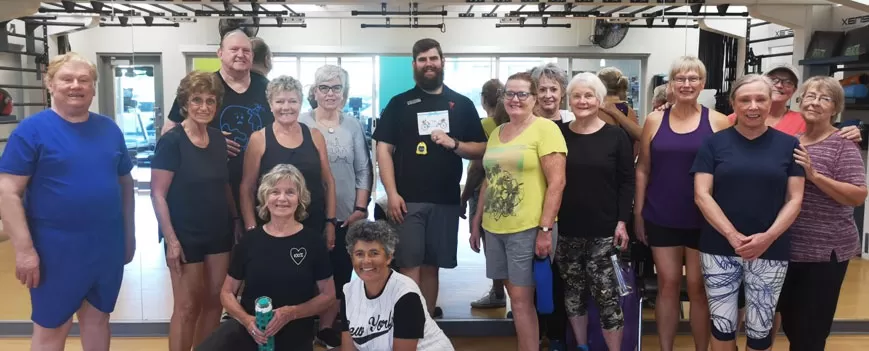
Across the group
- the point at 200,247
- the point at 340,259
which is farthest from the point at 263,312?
the point at 340,259

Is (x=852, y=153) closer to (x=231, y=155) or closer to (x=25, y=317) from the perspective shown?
(x=231, y=155)

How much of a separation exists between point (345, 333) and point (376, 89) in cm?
169

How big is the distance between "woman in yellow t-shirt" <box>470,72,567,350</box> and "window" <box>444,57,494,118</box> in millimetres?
885

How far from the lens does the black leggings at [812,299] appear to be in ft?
7.73

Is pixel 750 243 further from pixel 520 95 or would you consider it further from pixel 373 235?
pixel 373 235

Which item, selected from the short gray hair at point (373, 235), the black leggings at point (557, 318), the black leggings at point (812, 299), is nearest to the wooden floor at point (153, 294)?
the black leggings at point (557, 318)

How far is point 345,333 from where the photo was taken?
7.27 ft

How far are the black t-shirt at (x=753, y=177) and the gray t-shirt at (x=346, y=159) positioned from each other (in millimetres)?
1653

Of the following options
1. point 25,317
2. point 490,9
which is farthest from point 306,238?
point 25,317

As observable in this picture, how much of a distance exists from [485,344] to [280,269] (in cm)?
151

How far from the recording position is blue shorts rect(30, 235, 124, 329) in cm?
218

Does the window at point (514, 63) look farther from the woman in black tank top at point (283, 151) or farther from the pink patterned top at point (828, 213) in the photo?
the pink patterned top at point (828, 213)

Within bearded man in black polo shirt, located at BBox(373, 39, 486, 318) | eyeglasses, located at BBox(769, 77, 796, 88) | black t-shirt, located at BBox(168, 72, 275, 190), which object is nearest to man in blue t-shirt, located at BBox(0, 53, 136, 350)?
black t-shirt, located at BBox(168, 72, 275, 190)

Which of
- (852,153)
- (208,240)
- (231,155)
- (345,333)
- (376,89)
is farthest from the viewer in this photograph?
(376,89)
